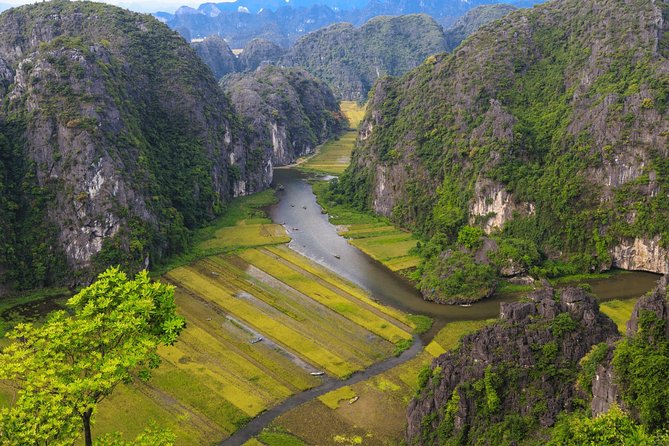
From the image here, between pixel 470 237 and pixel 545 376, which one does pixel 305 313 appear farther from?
pixel 545 376

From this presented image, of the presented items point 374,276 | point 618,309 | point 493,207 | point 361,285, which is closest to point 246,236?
point 374,276

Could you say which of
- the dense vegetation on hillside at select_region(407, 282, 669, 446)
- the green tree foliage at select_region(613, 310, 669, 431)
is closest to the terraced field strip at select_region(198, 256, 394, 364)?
the dense vegetation on hillside at select_region(407, 282, 669, 446)

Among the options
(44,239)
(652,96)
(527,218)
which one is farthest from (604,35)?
(44,239)

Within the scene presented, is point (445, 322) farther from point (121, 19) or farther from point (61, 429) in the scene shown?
point (121, 19)

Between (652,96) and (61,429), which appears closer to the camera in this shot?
(61,429)

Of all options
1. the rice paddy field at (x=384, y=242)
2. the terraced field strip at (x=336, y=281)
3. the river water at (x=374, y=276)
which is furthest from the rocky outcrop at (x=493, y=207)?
the terraced field strip at (x=336, y=281)

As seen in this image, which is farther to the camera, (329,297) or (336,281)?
(336,281)
